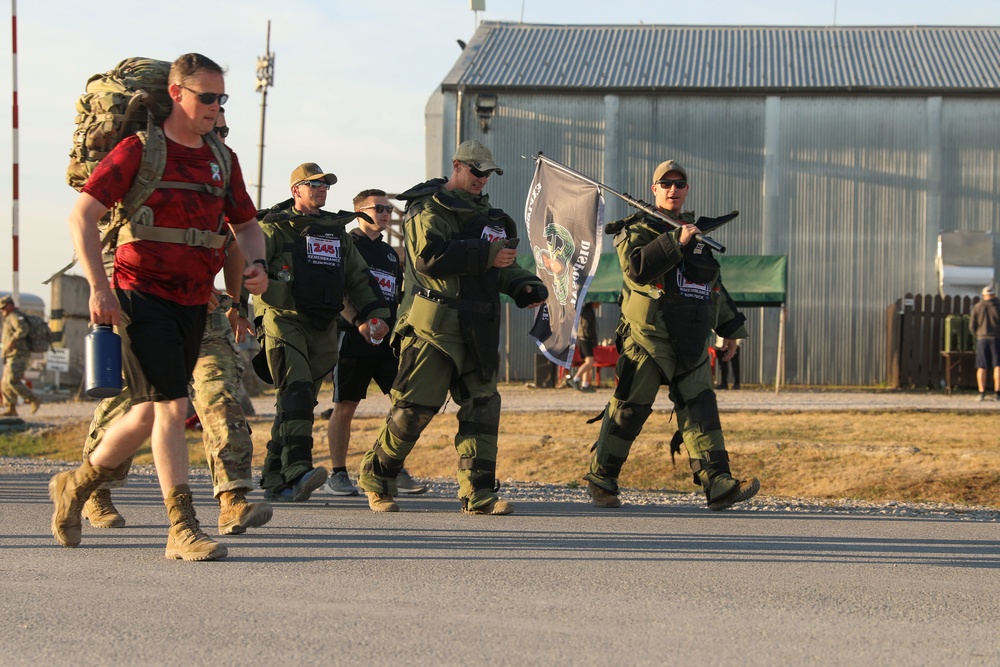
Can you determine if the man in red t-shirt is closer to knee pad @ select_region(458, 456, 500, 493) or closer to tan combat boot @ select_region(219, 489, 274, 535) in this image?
tan combat boot @ select_region(219, 489, 274, 535)

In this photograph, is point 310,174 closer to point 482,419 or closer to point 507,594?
point 482,419

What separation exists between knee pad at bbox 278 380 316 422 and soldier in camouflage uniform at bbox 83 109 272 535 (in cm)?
130

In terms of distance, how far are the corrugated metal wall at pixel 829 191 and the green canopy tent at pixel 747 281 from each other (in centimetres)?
351

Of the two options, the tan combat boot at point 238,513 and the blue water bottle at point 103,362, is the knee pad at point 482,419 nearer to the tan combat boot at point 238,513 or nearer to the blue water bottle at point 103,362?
the tan combat boot at point 238,513

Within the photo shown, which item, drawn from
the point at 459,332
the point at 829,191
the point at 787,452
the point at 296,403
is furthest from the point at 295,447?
the point at 829,191

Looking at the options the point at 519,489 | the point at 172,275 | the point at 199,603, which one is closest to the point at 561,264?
the point at 519,489

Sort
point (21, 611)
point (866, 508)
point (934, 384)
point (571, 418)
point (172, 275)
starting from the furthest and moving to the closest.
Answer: point (934, 384), point (571, 418), point (866, 508), point (172, 275), point (21, 611)

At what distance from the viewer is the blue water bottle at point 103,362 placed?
17.3 ft

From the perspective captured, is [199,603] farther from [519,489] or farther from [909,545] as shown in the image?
[519,489]

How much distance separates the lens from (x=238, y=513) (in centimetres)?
603

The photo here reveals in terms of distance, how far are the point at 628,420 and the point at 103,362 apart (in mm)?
3498

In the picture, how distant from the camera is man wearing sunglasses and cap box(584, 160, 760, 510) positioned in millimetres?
7582

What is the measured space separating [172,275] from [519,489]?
13.9 ft

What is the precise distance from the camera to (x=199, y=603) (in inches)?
174
